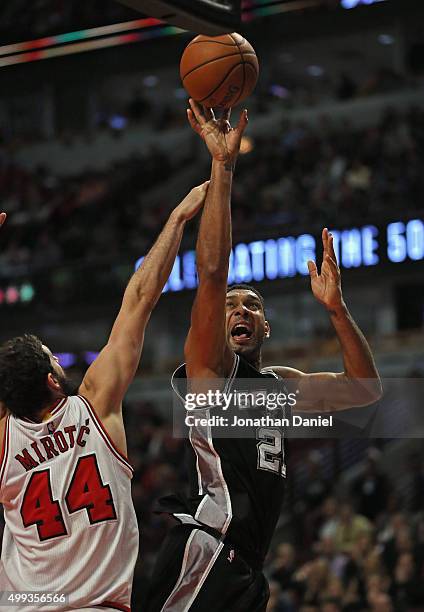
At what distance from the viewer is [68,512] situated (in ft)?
13.5

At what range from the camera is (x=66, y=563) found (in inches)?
160

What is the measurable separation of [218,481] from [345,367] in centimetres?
86

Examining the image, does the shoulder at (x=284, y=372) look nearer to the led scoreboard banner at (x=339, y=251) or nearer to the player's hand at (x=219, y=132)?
the player's hand at (x=219, y=132)

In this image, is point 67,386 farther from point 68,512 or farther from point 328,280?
point 328,280

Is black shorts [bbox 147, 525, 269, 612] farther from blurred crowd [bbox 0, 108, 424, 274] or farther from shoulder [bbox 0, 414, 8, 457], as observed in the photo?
blurred crowd [bbox 0, 108, 424, 274]

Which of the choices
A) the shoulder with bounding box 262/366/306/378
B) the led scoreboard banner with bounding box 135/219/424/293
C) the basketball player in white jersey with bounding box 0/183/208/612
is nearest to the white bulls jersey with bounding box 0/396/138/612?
the basketball player in white jersey with bounding box 0/183/208/612

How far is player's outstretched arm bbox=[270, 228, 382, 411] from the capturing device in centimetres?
513

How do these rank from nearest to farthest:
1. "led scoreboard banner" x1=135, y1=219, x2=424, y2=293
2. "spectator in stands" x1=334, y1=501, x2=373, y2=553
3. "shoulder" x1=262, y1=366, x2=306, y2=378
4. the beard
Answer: the beard → "shoulder" x1=262, y1=366, x2=306, y2=378 → "spectator in stands" x1=334, y1=501, x2=373, y2=553 → "led scoreboard banner" x1=135, y1=219, x2=424, y2=293

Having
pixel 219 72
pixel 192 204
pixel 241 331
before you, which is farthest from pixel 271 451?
pixel 219 72

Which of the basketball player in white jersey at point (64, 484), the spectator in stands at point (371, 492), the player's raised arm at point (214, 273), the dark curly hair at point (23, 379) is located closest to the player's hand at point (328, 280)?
the player's raised arm at point (214, 273)

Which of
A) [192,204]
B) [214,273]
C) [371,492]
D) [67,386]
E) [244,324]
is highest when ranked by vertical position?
[192,204]

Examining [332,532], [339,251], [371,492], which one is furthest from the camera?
[339,251]

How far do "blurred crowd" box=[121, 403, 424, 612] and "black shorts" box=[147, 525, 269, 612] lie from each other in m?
6.28

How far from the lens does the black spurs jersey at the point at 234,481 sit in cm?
471
